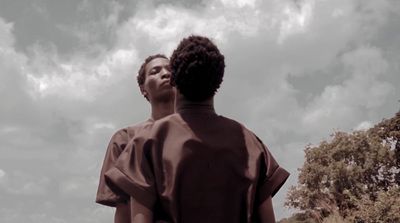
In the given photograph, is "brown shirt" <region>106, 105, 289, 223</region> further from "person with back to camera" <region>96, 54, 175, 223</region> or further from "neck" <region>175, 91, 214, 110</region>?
"person with back to camera" <region>96, 54, 175, 223</region>

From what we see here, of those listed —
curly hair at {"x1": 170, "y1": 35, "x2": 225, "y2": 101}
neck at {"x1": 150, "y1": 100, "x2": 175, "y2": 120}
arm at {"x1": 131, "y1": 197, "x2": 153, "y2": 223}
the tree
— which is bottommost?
arm at {"x1": 131, "y1": 197, "x2": 153, "y2": 223}

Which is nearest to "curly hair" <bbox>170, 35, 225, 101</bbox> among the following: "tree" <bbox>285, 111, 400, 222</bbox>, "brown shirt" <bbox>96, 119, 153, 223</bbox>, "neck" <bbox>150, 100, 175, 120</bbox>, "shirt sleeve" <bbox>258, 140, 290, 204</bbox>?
"shirt sleeve" <bbox>258, 140, 290, 204</bbox>

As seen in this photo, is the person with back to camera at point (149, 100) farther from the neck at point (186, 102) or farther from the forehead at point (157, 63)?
the neck at point (186, 102)

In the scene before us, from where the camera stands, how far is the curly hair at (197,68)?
2801 millimetres

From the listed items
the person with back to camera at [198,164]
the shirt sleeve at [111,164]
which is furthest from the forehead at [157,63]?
the person with back to camera at [198,164]

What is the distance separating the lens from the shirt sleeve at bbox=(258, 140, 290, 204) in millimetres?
2818

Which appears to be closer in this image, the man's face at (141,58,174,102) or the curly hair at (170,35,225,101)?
the curly hair at (170,35,225,101)

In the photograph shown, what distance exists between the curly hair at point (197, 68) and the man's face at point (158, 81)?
707 millimetres

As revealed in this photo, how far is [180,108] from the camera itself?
291 centimetres

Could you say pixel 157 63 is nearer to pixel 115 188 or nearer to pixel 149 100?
pixel 149 100

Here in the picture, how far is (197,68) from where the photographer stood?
110 inches

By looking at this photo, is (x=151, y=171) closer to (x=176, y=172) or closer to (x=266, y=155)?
(x=176, y=172)

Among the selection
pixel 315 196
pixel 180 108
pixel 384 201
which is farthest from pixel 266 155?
pixel 315 196

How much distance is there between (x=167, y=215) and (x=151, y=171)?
228 mm
